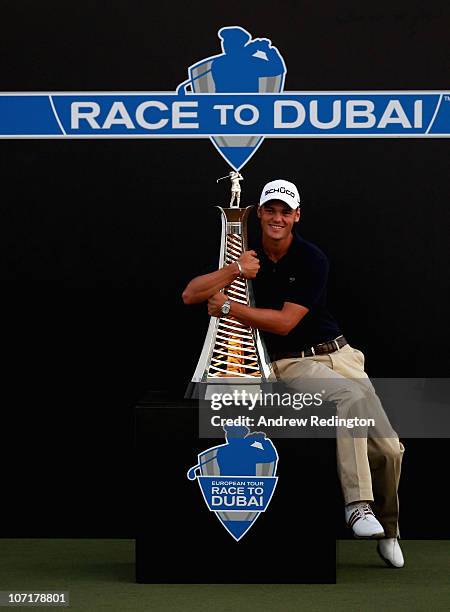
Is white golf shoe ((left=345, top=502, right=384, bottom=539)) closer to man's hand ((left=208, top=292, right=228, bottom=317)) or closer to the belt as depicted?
the belt

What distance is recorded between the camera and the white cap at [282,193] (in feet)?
15.4

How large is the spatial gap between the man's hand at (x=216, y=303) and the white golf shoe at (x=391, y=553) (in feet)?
3.62

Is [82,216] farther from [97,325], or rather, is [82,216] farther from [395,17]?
[395,17]

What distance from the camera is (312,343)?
16.0 feet

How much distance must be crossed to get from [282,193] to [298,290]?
15.3 inches

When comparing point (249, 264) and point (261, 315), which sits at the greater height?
point (249, 264)

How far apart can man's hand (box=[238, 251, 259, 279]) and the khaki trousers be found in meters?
0.49

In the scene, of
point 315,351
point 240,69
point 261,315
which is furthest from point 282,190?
point 240,69

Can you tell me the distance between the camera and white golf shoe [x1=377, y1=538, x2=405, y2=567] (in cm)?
467

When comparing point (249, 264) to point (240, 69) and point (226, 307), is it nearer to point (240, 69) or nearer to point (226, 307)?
point (226, 307)
